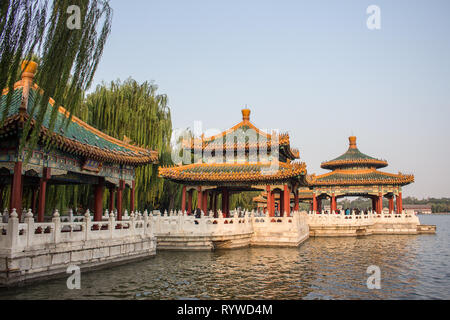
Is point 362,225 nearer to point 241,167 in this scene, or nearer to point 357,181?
point 357,181

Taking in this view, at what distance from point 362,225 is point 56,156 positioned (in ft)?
71.9

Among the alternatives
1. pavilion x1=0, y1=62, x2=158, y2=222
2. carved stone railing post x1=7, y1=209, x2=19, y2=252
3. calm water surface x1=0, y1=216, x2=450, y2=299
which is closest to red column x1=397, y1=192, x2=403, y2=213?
calm water surface x1=0, y1=216, x2=450, y2=299

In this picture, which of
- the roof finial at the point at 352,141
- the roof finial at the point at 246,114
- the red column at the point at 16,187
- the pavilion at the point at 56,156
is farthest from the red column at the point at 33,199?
the roof finial at the point at 352,141

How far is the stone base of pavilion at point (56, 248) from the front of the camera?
9.08m

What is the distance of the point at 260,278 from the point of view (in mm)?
11242

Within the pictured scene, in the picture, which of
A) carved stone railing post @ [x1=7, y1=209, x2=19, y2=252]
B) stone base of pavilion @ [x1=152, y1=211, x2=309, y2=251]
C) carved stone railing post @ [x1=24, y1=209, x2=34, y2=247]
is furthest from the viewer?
stone base of pavilion @ [x1=152, y1=211, x2=309, y2=251]

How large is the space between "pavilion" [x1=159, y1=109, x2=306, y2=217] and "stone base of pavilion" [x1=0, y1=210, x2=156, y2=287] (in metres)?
7.08

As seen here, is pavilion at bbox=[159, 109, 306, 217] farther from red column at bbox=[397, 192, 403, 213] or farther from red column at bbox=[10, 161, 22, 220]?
red column at bbox=[397, 192, 403, 213]

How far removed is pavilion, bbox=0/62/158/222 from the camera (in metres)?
10.3

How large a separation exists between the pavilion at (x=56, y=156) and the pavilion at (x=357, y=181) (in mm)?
18909

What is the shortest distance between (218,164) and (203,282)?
1195cm

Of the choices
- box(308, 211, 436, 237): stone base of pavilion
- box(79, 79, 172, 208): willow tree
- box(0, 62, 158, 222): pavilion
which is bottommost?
box(308, 211, 436, 237): stone base of pavilion
